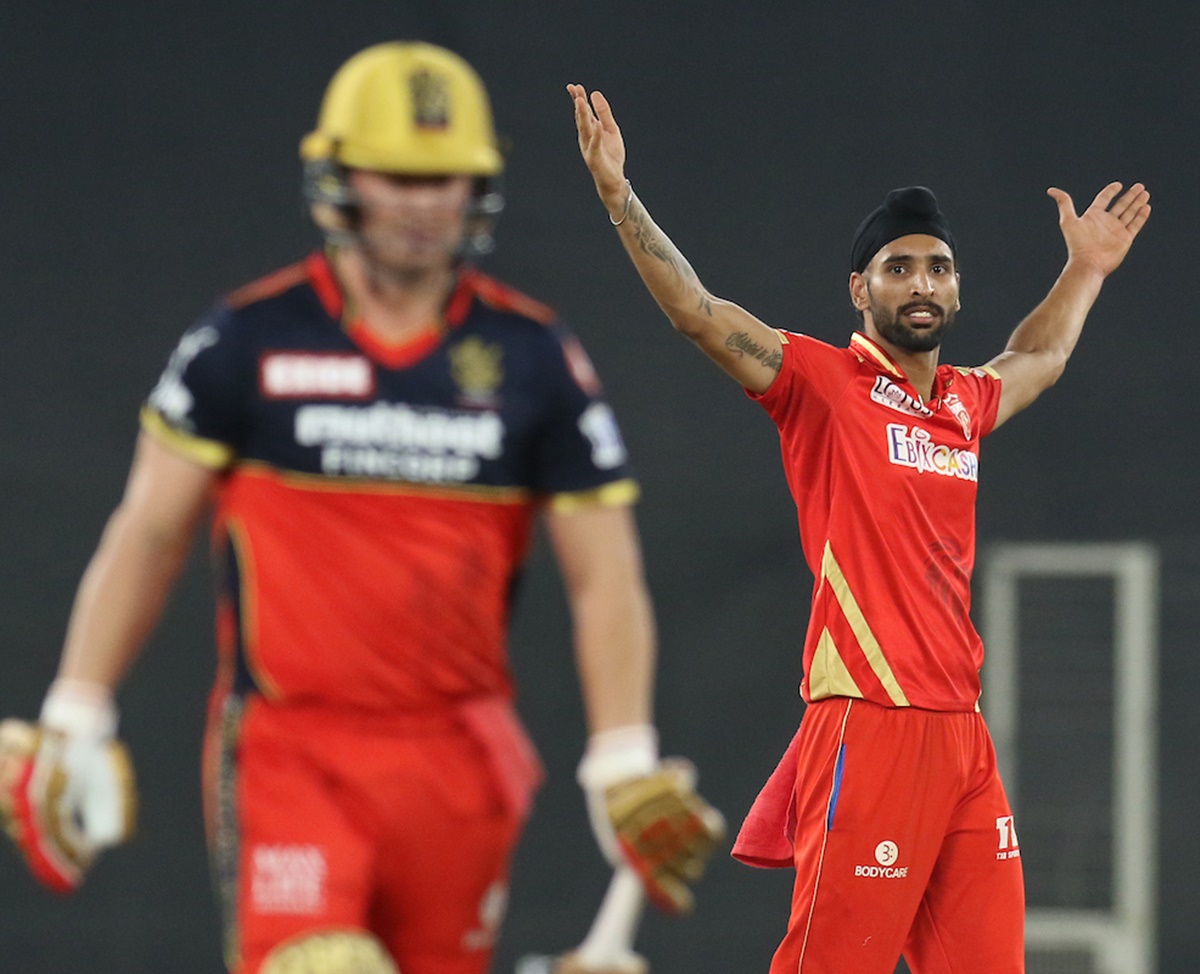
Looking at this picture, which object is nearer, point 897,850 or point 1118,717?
point 897,850

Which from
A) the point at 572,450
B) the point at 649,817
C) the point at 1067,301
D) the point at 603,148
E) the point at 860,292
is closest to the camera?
the point at 649,817

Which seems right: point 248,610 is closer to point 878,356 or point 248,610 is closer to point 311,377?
point 311,377

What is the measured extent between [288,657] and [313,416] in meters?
0.36

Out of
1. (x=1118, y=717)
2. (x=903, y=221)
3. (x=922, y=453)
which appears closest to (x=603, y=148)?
(x=903, y=221)

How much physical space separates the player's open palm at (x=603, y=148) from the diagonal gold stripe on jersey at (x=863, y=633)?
89 centimetres

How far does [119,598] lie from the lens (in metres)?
3.08

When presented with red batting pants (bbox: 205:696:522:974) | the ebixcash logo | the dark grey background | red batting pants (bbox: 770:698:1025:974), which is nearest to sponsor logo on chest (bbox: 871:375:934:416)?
red batting pants (bbox: 770:698:1025:974)

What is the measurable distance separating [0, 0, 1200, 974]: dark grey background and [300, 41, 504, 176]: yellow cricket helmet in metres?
4.39

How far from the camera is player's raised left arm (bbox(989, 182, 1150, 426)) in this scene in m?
4.92

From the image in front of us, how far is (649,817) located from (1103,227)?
2823mm

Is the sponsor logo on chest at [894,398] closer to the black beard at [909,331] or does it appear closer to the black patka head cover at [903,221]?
the black beard at [909,331]

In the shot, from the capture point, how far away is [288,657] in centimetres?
307

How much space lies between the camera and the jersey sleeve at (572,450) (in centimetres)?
314

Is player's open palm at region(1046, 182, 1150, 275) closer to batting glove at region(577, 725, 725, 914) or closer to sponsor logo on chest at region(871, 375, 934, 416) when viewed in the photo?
sponsor logo on chest at region(871, 375, 934, 416)
